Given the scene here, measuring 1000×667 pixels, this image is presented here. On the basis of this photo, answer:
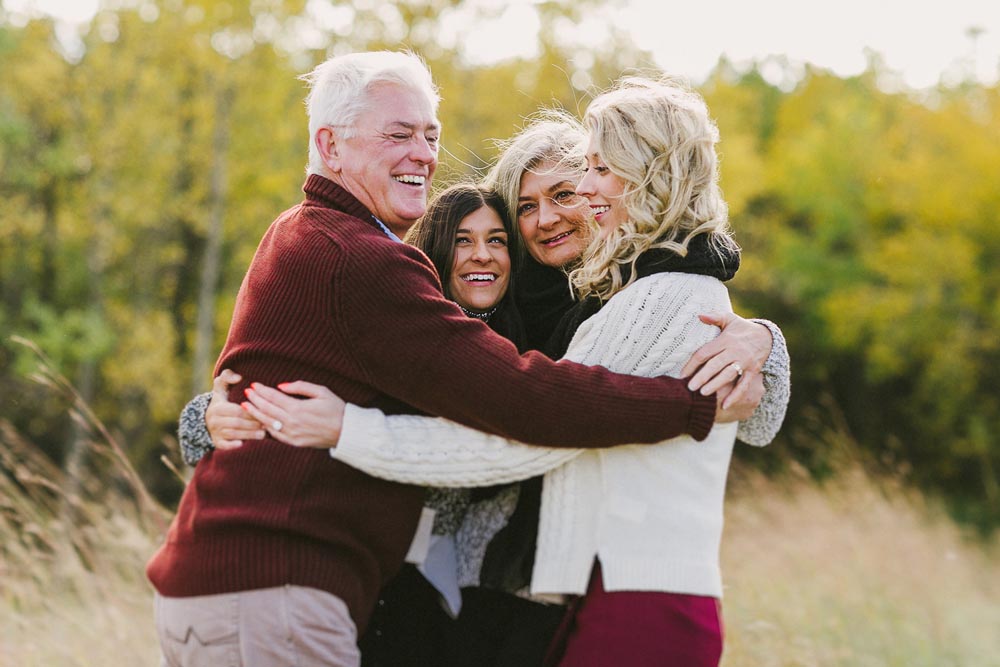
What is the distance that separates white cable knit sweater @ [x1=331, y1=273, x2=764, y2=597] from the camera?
7.94 ft

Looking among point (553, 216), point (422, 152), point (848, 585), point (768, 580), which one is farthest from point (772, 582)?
point (422, 152)

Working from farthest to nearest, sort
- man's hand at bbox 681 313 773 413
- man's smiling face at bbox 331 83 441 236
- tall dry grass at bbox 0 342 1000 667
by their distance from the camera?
tall dry grass at bbox 0 342 1000 667 < man's smiling face at bbox 331 83 441 236 < man's hand at bbox 681 313 773 413

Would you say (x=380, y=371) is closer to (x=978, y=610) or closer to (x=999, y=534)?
(x=978, y=610)

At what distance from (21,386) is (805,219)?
58.3 feet

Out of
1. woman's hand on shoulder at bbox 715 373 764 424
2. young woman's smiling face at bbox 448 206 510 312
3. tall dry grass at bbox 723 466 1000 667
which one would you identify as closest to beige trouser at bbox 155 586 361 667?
woman's hand on shoulder at bbox 715 373 764 424

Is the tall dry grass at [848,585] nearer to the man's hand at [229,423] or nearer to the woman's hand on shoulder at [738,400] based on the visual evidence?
the woman's hand on shoulder at [738,400]

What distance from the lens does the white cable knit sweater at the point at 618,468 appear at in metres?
2.42

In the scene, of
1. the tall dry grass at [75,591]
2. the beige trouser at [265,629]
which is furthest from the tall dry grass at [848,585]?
the tall dry grass at [75,591]

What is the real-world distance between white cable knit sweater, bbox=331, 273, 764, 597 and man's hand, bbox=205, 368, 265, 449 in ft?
0.78

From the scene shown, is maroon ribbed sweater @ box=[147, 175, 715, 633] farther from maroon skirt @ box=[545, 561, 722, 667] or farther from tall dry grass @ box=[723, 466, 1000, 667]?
tall dry grass @ box=[723, 466, 1000, 667]

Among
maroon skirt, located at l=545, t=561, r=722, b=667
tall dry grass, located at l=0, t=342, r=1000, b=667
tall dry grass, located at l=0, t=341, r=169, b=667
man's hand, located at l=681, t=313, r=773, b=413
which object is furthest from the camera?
tall dry grass, located at l=0, t=342, r=1000, b=667

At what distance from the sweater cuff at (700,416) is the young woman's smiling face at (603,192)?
1.72ft

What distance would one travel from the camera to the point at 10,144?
17250 millimetres

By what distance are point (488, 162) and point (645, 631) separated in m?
6.83
